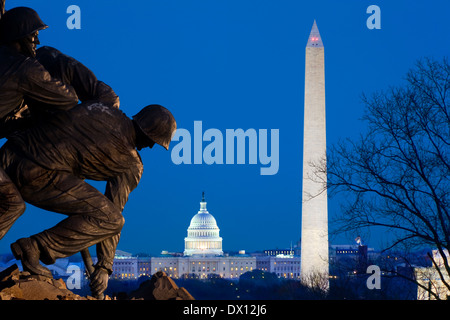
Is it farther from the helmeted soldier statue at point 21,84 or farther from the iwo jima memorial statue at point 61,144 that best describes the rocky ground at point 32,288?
the helmeted soldier statue at point 21,84

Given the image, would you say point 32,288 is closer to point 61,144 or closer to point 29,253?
point 29,253

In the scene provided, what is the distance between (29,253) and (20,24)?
1414 mm

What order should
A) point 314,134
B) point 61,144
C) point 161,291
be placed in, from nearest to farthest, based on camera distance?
point 61,144 → point 161,291 → point 314,134

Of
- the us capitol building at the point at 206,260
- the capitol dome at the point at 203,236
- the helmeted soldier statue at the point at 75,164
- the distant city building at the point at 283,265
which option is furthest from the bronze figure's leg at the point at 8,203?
the capitol dome at the point at 203,236

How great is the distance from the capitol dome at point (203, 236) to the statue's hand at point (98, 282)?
365 feet

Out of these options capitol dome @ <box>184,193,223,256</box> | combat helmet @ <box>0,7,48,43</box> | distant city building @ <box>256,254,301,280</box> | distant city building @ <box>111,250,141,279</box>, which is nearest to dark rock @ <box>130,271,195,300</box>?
combat helmet @ <box>0,7,48,43</box>

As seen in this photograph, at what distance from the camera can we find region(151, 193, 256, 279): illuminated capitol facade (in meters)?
112

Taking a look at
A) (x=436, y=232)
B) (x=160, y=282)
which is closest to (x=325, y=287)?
(x=436, y=232)

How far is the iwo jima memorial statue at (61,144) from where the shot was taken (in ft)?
18.4

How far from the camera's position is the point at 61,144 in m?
5.78

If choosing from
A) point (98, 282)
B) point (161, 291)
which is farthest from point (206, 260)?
point (98, 282)

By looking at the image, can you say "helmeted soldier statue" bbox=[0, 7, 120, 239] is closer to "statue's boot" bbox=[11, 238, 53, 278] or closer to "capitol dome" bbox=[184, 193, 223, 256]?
"statue's boot" bbox=[11, 238, 53, 278]

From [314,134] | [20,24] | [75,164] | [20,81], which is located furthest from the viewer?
[314,134]

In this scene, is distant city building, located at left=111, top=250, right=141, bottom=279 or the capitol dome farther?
the capitol dome
